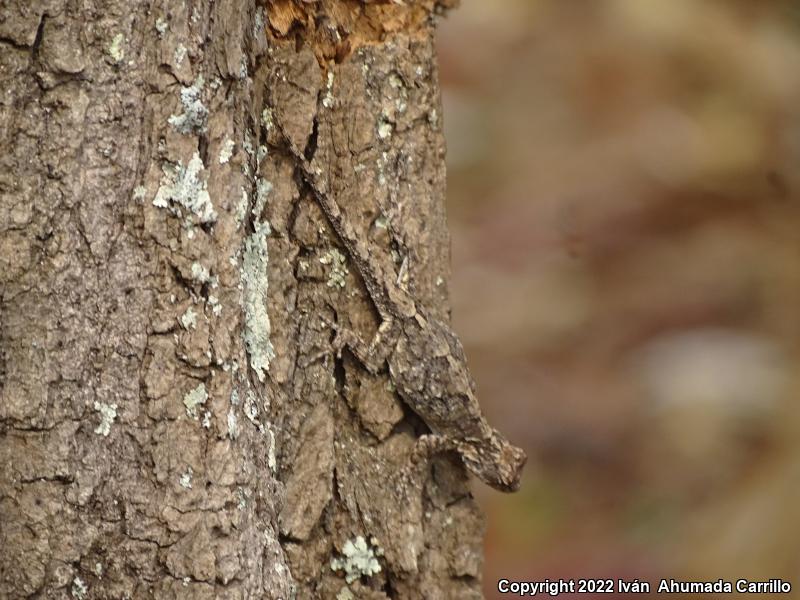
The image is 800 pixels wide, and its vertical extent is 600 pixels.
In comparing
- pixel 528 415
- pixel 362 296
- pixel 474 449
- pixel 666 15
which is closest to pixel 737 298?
pixel 528 415

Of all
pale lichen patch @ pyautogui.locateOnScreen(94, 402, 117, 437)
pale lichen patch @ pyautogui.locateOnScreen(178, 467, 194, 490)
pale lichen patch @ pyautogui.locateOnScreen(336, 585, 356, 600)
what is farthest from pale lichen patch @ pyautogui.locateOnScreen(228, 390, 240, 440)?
pale lichen patch @ pyautogui.locateOnScreen(336, 585, 356, 600)

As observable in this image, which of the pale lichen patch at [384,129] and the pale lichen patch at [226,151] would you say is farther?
the pale lichen patch at [384,129]

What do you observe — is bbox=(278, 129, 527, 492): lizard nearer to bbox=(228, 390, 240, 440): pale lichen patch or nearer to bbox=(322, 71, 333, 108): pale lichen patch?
bbox=(322, 71, 333, 108): pale lichen patch

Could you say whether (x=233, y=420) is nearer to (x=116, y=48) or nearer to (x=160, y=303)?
(x=160, y=303)

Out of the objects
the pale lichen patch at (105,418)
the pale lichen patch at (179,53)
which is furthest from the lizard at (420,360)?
the pale lichen patch at (105,418)

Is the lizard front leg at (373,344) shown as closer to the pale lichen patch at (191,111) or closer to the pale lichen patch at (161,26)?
the pale lichen patch at (191,111)

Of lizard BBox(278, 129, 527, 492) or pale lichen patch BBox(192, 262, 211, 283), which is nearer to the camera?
pale lichen patch BBox(192, 262, 211, 283)

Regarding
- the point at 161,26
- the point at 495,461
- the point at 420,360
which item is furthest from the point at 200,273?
the point at 495,461
